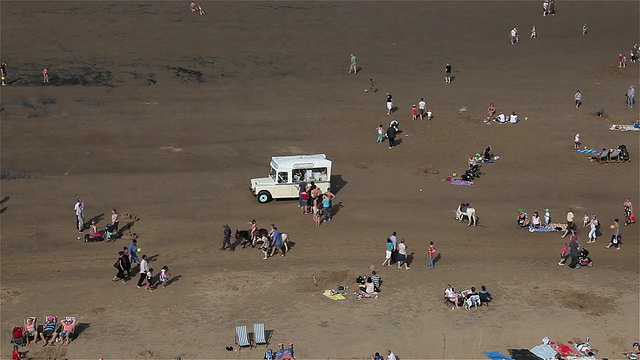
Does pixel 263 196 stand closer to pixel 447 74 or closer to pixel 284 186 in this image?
pixel 284 186

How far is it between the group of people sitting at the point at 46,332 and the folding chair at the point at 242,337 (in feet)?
16.5

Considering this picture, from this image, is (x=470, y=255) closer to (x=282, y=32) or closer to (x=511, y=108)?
(x=511, y=108)

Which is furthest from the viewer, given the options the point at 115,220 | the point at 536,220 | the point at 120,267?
the point at 536,220

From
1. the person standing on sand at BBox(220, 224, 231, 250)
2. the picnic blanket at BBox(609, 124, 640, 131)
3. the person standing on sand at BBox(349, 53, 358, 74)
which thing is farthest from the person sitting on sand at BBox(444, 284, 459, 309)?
the person standing on sand at BBox(349, 53, 358, 74)

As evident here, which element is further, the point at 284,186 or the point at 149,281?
the point at 284,186

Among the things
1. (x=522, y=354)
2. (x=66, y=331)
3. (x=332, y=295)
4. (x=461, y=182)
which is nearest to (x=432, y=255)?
(x=332, y=295)

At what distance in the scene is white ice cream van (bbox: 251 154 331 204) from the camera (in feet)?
119

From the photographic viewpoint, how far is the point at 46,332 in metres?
25.2

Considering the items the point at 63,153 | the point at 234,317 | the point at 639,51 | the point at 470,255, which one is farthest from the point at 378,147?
the point at 639,51

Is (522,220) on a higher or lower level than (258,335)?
higher

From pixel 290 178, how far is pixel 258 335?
12.2m

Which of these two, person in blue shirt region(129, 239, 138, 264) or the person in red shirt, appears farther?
the person in red shirt

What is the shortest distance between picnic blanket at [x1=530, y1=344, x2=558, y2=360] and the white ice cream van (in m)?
13.6

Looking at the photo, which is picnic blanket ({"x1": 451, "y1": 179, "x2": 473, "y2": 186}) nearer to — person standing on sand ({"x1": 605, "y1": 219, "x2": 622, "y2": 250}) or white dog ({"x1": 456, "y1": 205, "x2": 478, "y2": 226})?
white dog ({"x1": 456, "y1": 205, "x2": 478, "y2": 226})
